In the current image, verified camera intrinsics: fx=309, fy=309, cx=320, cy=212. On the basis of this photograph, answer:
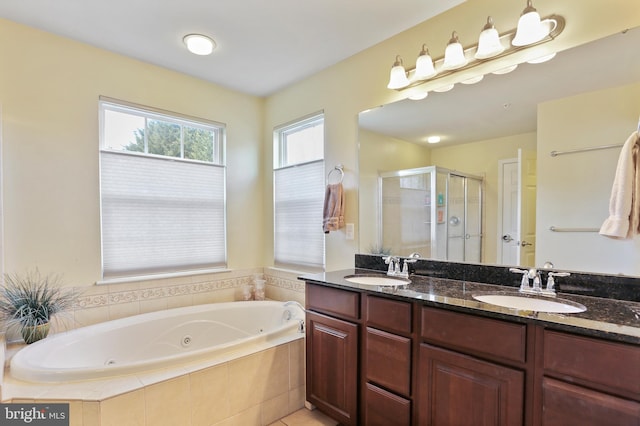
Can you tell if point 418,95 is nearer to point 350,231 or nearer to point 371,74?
point 371,74

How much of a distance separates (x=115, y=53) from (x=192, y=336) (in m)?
2.35

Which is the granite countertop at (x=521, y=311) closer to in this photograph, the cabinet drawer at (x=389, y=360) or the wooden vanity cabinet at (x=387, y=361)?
the wooden vanity cabinet at (x=387, y=361)

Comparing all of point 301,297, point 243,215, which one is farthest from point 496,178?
point 243,215

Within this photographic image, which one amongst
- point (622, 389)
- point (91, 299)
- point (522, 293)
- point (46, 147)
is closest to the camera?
point (622, 389)

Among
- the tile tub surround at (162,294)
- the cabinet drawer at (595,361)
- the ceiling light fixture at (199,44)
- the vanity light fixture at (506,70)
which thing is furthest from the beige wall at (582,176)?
the ceiling light fixture at (199,44)

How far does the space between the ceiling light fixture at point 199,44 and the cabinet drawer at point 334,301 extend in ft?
6.13

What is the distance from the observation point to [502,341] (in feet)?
3.86

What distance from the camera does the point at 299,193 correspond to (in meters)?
2.98

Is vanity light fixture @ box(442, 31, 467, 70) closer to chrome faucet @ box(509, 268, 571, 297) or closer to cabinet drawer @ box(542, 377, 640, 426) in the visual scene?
chrome faucet @ box(509, 268, 571, 297)

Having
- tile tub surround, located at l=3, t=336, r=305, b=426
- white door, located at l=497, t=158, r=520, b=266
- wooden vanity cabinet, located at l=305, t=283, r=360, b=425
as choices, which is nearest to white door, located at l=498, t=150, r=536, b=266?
white door, located at l=497, t=158, r=520, b=266

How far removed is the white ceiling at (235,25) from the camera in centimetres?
188

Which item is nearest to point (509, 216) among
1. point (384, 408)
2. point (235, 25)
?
point (384, 408)

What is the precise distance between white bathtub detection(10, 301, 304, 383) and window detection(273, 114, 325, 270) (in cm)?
51

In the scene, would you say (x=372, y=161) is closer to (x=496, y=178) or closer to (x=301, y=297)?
(x=496, y=178)
